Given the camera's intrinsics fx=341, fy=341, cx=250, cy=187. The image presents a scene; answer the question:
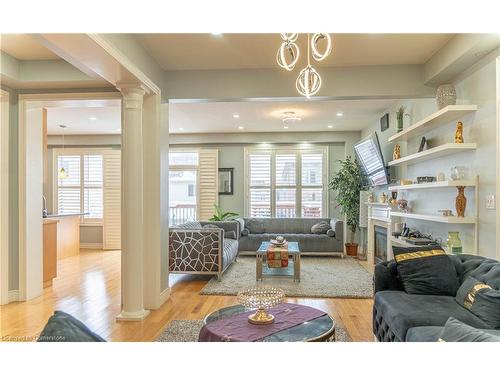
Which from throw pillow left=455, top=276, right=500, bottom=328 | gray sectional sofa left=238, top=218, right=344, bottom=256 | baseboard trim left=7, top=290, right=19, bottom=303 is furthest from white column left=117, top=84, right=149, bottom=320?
gray sectional sofa left=238, top=218, right=344, bottom=256

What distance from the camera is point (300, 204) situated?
8391mm

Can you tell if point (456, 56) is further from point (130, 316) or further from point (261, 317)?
point (130, 316)

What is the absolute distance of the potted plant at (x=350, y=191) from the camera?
7.43 meters

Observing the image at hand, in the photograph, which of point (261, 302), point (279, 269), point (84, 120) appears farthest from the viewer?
point (84, 120)

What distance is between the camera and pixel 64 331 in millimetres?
1039

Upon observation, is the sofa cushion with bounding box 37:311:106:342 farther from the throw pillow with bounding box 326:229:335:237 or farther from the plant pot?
the plant pot

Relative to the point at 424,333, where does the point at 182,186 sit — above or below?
above

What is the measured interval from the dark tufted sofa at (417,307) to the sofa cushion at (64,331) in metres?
1.77

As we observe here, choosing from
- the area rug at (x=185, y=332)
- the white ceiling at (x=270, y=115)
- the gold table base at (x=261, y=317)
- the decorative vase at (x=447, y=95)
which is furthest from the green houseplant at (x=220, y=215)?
the gold table base at (x=261, y=317)

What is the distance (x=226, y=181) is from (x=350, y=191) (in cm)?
299

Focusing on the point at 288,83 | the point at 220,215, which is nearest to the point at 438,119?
the point at 288,83
